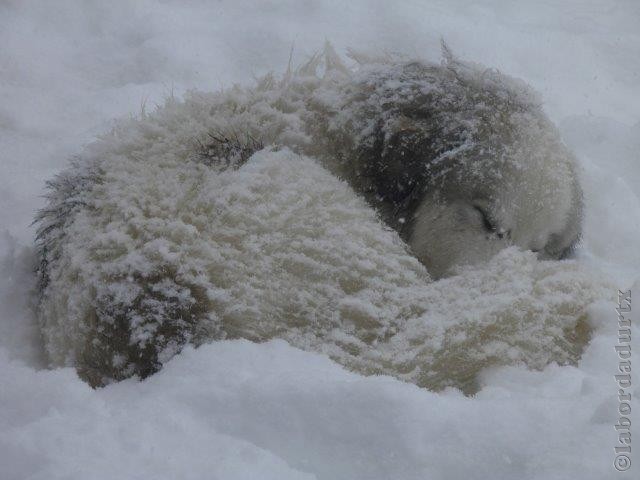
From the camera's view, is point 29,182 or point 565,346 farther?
point 29,182

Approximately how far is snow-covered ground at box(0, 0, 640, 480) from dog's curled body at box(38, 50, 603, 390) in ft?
0.50

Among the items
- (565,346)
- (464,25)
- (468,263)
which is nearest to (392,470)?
(565,346)

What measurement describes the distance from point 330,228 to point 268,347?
52 centimetres

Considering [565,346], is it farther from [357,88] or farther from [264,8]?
[264,8]

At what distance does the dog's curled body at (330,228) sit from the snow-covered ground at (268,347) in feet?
0.50

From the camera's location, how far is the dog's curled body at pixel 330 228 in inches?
84.0

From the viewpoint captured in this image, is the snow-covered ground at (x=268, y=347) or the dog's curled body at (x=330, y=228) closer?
the snow-covered ground at (x=268, y=347)

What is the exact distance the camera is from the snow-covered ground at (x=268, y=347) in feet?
5.06

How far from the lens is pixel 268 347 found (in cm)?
201

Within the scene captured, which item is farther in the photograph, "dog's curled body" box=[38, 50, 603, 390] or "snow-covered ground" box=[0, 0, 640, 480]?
"dog's curled body" box=[38, 50, 603, 390]

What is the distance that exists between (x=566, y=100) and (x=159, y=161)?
363cm

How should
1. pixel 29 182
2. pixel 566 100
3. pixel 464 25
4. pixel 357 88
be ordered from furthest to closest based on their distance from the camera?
pixel 464 25 → pixel 566 100 → pixel 29 182 → pixel 357 88

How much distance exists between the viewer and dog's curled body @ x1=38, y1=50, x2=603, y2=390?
2.13m

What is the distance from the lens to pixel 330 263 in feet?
7.50
